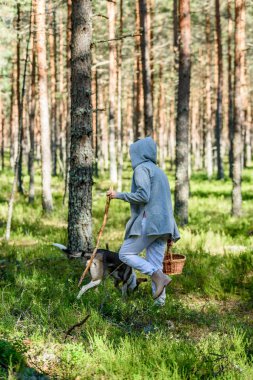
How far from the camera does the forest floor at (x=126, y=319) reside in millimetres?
4168

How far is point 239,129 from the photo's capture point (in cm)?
1545

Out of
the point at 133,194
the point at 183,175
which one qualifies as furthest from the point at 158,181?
the point at 183,175

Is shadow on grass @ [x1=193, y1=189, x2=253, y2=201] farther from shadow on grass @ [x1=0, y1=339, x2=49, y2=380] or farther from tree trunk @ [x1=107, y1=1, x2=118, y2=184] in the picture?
shadow on grass @ [x1=0, y1=339, x2=49, y2=380]

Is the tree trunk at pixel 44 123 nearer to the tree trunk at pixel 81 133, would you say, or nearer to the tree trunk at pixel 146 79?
the tree trunk at pixel 146 79

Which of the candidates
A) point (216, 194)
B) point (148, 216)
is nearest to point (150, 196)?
point (148, 216)

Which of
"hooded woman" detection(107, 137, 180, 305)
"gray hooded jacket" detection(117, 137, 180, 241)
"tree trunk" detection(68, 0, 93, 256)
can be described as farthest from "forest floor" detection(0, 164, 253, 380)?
"gray hooded jacket" detection(117, 137, 180, 241)

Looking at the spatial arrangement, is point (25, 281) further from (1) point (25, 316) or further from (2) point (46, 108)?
(2) point (46, 108)

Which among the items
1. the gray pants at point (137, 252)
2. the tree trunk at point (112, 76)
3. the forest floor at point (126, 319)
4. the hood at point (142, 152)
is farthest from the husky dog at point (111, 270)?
the tree trunk at point (112, 76)

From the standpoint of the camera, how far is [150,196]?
20.3ft

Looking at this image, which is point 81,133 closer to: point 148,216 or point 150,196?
point 150,196

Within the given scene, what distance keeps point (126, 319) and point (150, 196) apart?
1462mm

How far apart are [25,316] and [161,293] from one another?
1.63 meters

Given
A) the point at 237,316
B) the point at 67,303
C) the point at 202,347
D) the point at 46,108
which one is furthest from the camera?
the point at 46,108

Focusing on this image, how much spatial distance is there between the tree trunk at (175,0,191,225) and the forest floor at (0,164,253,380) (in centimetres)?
275
